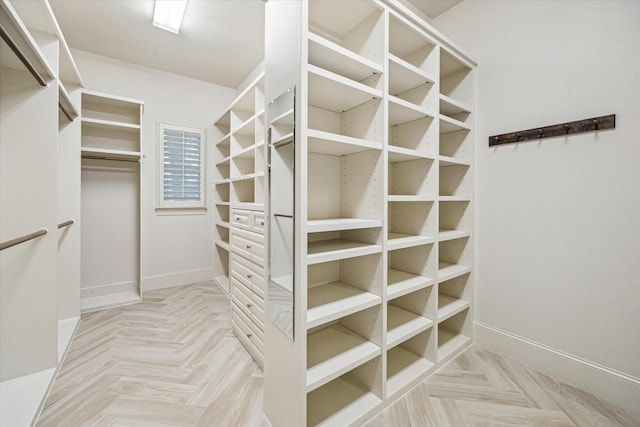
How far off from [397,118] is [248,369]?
225 centimetres

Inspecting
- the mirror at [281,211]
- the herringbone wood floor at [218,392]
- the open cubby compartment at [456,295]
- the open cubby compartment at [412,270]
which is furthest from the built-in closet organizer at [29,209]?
the open cubby compartment at [456,295]

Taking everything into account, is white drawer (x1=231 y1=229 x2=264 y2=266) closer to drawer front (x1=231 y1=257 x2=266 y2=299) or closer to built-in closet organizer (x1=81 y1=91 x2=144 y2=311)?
drawer front (x1=231 y1=257 x2=266 y2=299)

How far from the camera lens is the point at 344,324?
6.01 feet

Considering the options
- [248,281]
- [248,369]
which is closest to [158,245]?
[248,281]

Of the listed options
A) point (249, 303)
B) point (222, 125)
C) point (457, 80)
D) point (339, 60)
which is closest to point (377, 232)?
point (339, 60)

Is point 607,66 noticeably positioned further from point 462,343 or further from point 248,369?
point 248,369

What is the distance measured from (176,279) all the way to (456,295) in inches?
145

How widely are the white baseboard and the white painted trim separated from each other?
3.64 metres

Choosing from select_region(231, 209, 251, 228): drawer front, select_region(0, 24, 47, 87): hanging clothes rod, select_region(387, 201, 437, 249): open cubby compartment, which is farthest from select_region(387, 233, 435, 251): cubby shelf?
select_region(0, 24, 47, 87): hanging clothes rod

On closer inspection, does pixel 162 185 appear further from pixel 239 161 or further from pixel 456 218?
pixel 456 218

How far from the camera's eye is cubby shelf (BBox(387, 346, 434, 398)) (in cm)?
169

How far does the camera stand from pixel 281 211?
1.38 m

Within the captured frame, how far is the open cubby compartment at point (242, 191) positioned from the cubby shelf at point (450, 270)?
2324 mm

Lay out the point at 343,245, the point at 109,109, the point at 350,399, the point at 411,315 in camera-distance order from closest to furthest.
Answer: the point at 350,399 → the point at 343,245 → the point at 411,315 → the point at 109,109
